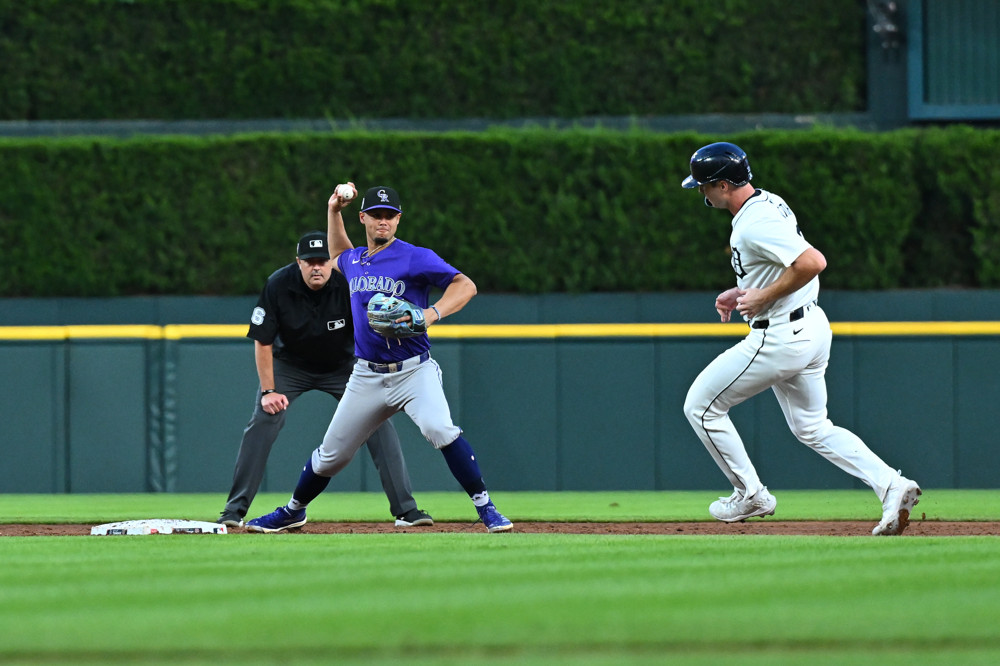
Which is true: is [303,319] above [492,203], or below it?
below

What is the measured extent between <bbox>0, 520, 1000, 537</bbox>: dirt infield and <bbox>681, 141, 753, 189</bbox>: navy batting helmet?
180 centimetres

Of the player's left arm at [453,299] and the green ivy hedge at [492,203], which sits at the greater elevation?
the green ivy hedge at [492,203]

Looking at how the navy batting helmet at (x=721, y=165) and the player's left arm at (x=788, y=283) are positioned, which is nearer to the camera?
the player's left arm at (x=788, y=283)

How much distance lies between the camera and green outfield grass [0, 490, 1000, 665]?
359cm

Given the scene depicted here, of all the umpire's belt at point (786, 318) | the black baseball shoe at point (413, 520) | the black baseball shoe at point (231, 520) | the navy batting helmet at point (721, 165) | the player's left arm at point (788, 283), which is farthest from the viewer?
the black baseball shoe at point (413, 520)

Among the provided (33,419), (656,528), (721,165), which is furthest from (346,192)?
(33,419)

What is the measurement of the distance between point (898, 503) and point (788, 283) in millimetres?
1173

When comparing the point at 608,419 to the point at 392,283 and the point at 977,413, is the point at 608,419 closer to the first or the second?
the point at 977,413

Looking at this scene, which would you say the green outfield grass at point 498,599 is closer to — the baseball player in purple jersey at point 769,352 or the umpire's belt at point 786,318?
the baseball player in purple jersey at point 769,352

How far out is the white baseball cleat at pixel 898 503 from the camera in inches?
257

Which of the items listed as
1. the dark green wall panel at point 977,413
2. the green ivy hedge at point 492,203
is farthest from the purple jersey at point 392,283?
the dark green wall panel at point 977,413

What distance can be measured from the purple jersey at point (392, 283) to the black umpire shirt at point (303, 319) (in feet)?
2.26

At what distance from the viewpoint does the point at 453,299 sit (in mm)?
6895

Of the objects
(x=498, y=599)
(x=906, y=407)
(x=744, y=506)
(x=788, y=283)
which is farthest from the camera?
(x=906, y=407)
